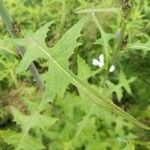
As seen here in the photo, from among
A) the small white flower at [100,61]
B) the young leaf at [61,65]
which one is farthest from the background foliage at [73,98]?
the young leaf at [61,65]

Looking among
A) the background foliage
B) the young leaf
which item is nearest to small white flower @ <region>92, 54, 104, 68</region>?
the background foliage

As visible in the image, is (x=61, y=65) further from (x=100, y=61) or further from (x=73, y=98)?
(x=100, y=61)

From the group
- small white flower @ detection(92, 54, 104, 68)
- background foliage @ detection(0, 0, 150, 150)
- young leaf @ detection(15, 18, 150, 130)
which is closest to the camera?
young leaf @ detection(15, 18, 150, 130)

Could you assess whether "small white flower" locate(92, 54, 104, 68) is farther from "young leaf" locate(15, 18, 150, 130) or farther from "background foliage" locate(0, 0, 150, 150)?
"young leaf" locate(15, 18, 150, 130)

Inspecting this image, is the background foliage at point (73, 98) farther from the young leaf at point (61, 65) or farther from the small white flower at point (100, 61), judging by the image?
the young leaf at point (61, 65)

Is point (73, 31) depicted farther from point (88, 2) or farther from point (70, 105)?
point (88, 2)

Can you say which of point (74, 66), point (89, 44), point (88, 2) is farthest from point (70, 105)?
point (88, 2)

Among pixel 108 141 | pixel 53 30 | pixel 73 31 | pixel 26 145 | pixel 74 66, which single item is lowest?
pixel 108 141

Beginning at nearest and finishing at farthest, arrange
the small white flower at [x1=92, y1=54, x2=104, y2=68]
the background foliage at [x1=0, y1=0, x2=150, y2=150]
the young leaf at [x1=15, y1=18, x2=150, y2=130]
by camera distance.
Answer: the young leaf at [x1=15, y1=18, x2=150, y2=130] < the background foliage at [x1=0, y1=0, x2=150, y2=150] < the small white flower at [x1=92, y1=54, x2=104, y2=68]
